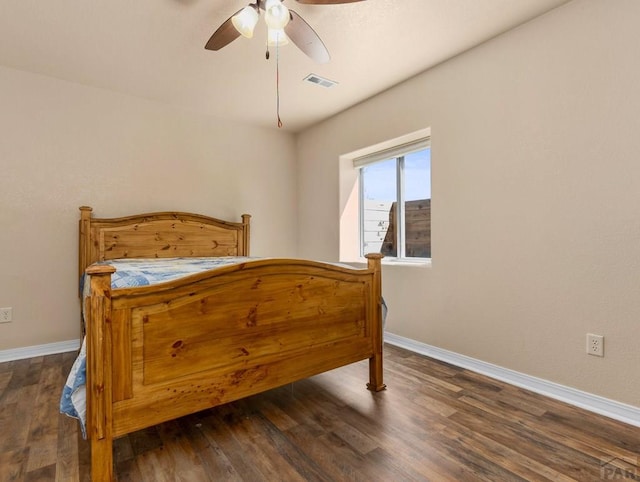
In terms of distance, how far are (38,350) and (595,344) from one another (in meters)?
4.08

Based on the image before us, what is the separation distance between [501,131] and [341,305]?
1627mm

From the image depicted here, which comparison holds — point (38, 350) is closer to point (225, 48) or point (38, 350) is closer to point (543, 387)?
point (225, 48)

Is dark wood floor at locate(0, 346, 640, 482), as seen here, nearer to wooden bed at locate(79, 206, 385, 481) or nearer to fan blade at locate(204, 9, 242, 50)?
wooden bed at locate(79, 206, 385, 481)

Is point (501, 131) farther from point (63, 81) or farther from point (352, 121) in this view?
point (63, 81)

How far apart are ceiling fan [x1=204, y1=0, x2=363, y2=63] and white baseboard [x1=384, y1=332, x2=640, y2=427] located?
233cm

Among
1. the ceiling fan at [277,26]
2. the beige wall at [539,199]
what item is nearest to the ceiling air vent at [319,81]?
the beige wall at [539,199]

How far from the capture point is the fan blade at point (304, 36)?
6.06 feet

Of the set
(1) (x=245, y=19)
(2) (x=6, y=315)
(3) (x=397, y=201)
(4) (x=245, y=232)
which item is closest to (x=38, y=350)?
(2) (x=6, y=315)

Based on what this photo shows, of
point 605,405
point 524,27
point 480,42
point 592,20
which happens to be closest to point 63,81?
point 480,42

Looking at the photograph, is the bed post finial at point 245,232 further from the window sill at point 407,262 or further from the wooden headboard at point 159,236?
the window sill at point 407,262

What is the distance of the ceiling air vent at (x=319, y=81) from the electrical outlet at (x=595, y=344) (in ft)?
8.70

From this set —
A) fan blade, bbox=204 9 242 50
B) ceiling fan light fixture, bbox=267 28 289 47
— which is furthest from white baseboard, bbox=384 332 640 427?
fan blade, bbox=204 9 242 50

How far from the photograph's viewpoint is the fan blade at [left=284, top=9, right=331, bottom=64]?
1846mm

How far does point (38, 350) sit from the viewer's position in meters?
2.88
